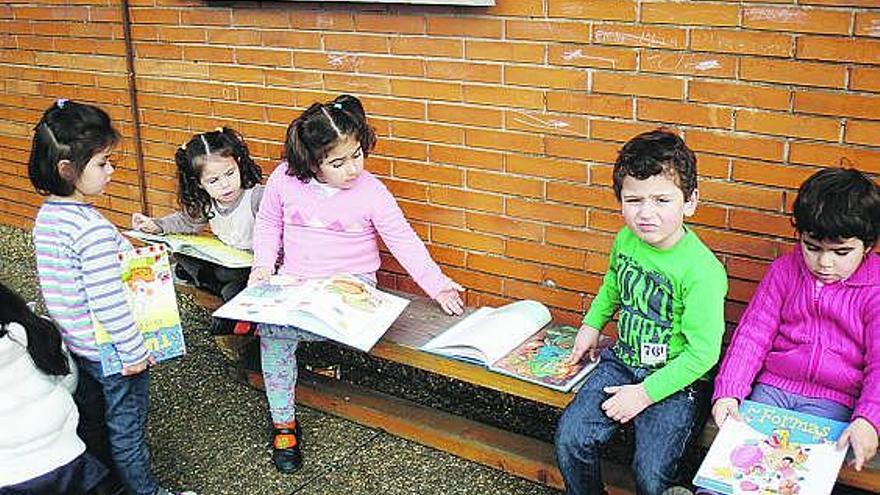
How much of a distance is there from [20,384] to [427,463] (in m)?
1.51

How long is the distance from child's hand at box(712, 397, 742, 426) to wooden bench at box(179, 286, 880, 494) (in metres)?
0.17

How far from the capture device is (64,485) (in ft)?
9.92

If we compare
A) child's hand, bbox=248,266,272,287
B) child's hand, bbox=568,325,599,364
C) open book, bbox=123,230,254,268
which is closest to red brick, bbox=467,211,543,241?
child's hand, bbox=568,325,599,364

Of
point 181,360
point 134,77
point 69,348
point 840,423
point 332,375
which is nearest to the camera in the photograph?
point 840,423

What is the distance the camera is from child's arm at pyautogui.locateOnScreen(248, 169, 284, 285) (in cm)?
405

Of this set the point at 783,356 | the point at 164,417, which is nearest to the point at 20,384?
the point at 164,417

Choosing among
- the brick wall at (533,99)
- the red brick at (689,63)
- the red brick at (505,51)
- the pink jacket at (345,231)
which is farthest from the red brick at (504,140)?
the red brick at (689,63)

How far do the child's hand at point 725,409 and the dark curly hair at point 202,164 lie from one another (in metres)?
2.31

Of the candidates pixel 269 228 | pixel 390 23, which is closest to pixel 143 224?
pixel 269 228

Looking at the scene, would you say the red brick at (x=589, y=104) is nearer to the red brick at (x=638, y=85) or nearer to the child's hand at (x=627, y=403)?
the red brick at (x=638, y=85)

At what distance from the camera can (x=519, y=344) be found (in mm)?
3697

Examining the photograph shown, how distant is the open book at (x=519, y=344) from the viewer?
345 centimetres

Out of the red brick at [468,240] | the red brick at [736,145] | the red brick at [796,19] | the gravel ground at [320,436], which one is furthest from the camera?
the red brick at [468,240]

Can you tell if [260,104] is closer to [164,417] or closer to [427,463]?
[164,417]
